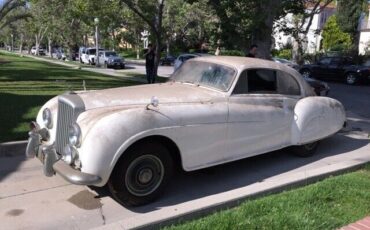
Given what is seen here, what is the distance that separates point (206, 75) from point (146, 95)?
1.04 meters

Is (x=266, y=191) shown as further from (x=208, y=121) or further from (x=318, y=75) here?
(x=318, y=75)

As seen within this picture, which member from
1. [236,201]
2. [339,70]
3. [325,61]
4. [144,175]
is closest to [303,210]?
[236,201]

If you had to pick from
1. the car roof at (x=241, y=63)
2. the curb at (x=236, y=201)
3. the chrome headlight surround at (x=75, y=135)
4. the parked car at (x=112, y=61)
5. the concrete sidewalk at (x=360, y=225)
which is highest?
the car roof at (x=241, y=63)

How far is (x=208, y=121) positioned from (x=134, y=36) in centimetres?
5309

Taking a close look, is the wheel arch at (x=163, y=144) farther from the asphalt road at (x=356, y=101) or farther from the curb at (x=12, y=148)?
the asphalt road at (x=356, y=101)

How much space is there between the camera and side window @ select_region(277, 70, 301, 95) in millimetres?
6621

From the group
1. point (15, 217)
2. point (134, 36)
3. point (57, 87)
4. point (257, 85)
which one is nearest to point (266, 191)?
point (257, 85)

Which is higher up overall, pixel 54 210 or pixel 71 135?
pixel 71 135

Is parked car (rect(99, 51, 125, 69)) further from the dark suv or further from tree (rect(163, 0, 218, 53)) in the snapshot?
the dark suv

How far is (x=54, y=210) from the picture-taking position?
15.7ft

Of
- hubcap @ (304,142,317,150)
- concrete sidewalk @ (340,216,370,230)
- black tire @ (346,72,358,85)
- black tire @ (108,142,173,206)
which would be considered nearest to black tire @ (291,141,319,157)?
hubcap @ (304,142,317,150)

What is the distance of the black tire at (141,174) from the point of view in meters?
4.73

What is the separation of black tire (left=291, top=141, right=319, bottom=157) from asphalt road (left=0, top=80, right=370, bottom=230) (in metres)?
0.09

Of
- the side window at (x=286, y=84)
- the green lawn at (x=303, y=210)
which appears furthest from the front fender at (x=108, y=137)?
the side window at (x=286, y=84)
